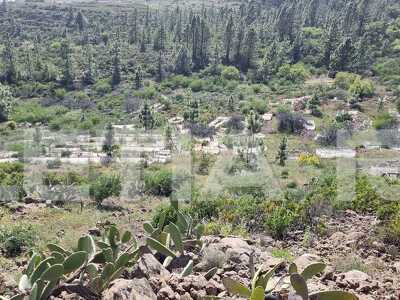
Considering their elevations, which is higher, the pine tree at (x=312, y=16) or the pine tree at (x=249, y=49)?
the pine tree at (x=312, y=16)

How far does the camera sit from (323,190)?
10070mm

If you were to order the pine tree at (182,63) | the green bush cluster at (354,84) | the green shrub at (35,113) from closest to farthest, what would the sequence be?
the green shrub at (35,113), the green bush cluster at (354,84), the pine tree at (182,63)

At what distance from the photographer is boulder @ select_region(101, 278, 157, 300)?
399 centimetres

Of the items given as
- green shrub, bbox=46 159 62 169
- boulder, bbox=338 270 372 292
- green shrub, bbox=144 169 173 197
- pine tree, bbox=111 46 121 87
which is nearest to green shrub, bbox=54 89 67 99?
pine tree, bbox=111 46 121 87

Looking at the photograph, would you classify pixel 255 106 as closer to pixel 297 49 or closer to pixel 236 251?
pixel 297 49

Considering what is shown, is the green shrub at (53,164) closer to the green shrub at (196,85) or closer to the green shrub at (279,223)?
the green shrub at (279,223)

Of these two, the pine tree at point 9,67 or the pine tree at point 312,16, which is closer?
the pine tree at point 9,67

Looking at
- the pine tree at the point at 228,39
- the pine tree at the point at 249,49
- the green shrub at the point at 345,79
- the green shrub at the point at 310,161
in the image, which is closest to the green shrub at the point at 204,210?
the green shrub at the point at 310,161

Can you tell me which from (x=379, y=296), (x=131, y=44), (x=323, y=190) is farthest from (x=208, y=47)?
(x=379, y=296)

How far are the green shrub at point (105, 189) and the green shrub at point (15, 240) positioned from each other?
12.0 feet

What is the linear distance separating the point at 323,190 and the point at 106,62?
153 feet

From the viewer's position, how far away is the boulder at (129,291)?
13.1ft

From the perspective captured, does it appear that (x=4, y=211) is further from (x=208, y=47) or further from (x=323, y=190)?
(x=208, y=47)

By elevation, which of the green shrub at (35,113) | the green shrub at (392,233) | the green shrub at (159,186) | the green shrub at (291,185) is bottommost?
the green shrub at (35,113)
